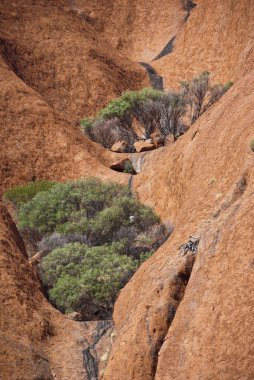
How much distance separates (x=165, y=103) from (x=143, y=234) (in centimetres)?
1103

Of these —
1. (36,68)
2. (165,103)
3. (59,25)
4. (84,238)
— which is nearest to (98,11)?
(59,25)

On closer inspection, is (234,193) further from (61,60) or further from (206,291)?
(61,60)

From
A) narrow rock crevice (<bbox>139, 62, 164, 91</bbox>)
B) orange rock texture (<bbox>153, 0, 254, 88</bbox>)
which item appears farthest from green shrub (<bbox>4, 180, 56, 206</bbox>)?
narrow rock crevice (<bbox>139, 62, 164, 91</bbox>)

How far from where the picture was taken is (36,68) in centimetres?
3356

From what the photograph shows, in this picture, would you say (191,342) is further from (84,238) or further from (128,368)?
(84,238)

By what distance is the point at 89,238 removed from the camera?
18.3 meters

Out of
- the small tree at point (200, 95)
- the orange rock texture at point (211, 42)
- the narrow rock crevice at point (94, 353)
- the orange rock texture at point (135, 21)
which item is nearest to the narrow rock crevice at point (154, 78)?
the orange rock texture at point (211, 42)

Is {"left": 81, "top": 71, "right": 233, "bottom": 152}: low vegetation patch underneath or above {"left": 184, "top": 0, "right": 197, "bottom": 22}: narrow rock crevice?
above

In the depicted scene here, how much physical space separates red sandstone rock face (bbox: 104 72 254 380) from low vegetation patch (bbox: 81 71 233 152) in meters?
12.6

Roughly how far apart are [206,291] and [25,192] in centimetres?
1429

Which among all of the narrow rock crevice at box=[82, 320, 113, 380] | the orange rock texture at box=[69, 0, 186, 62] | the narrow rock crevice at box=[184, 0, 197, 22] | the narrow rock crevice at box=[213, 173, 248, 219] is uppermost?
the narrow rock crevice at box=[213, 173, 248, 219]

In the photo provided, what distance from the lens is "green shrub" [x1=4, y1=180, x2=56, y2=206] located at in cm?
2277

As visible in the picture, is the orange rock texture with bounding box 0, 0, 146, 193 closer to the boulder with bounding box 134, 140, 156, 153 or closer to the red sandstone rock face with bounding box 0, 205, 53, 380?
the boulder with bounding box 134, 140, 156, 153

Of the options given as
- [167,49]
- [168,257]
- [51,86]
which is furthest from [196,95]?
[168,257]
